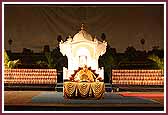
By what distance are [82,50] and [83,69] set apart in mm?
962

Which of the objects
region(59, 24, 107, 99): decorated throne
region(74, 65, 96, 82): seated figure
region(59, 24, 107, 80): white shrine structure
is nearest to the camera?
region(59, 24, 107, 99): decorated throne

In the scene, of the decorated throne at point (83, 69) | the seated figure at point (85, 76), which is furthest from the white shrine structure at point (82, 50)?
the seated figure at point (85, 76)

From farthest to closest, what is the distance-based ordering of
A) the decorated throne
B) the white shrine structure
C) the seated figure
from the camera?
the white shrine structure < the seated figure < the decorated throne

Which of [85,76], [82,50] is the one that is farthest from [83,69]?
[82,50]

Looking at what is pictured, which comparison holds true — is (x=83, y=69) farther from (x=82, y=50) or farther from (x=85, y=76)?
(x=82, y=50)

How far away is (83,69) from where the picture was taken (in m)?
8.60

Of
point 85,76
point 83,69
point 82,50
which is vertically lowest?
point 85,76

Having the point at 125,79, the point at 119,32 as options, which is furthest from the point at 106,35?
the point at 125,79

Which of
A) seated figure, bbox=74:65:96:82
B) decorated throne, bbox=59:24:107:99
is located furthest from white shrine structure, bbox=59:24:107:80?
seated figure, bbox=74:65:96:82

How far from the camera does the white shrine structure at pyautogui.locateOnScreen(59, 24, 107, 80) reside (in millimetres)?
9375

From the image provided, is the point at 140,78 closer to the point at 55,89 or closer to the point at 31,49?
the point at 55,89

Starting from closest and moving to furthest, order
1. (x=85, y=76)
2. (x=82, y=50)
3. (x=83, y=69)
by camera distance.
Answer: (x=85, y=76)
(x=83, y=69)
(x=82, y=50)

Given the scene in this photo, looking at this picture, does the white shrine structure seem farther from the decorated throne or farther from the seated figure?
the seated figure

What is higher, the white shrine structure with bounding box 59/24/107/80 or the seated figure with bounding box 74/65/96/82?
the white shrine structure with bounding box 59/24/107/80
